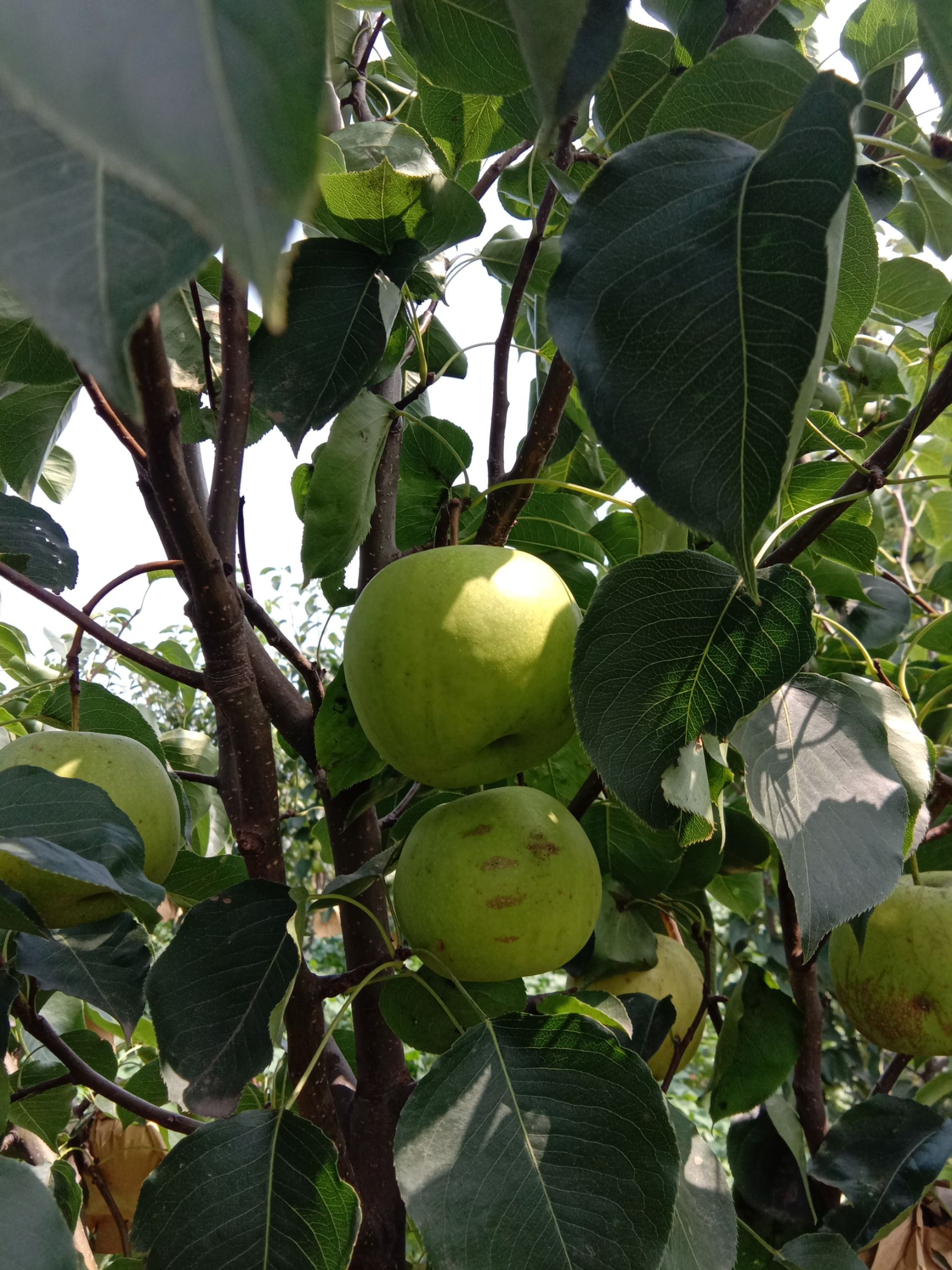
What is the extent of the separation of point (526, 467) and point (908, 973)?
678 mm

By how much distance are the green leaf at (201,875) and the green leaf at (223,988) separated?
231mm

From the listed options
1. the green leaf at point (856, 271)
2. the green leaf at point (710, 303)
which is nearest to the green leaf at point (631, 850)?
the green leaf at point (856, 271)

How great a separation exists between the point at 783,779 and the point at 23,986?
2.24 ft

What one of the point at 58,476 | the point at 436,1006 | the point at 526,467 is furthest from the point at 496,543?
the point at 58,476

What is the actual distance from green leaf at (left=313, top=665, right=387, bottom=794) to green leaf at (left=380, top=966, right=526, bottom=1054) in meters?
0.20

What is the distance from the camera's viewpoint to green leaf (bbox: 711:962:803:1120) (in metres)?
1.03

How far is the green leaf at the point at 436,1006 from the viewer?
2.86ft

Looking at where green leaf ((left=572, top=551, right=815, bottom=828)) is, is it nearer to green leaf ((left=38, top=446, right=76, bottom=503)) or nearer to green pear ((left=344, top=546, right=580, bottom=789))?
green pear ((left=344, top=546, right=580, bottom=789))

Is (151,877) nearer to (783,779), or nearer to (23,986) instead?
(23,986)

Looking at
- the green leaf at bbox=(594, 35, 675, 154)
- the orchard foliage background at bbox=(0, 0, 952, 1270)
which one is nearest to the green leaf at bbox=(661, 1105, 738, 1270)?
the orchard foliage background at bbox=(0, 0, 952, 1270)

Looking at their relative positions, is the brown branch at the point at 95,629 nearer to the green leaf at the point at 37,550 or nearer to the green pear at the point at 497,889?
the green leaf at the point at 37,550

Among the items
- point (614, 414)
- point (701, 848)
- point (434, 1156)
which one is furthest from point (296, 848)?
point (614, 414)

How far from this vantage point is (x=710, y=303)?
1.41 ft

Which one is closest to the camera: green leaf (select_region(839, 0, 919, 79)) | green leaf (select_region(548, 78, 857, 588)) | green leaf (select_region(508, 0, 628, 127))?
green leaf (select_region(508, 0, 628, 127))
